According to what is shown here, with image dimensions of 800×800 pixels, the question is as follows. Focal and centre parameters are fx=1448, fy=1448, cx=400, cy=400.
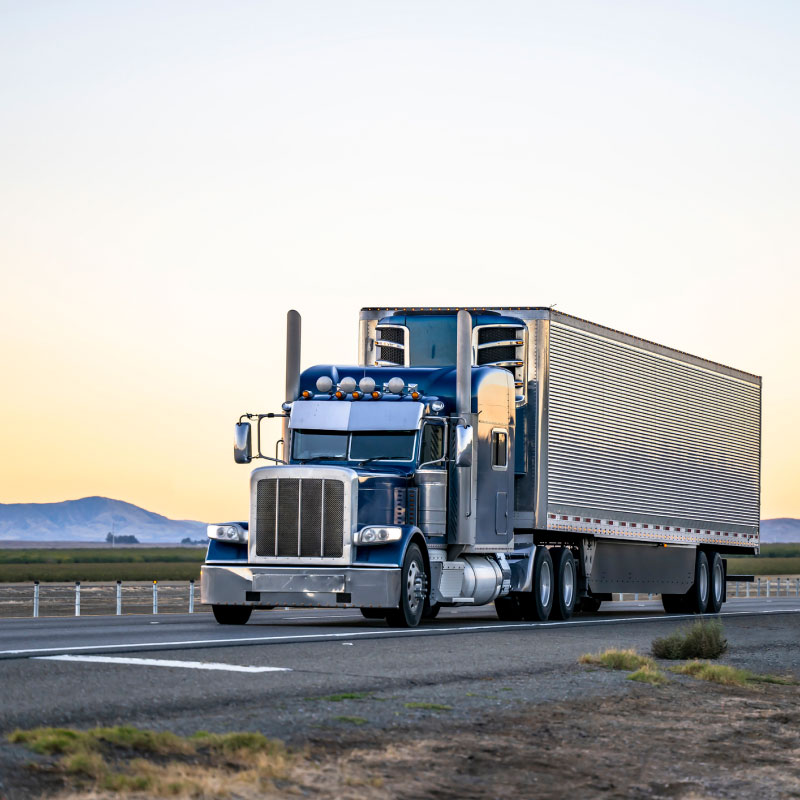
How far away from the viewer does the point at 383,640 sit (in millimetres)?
17594

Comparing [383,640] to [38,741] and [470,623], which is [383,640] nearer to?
[470,623]

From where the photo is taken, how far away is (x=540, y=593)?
80.8ft

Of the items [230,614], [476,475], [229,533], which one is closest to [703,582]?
[476,475]

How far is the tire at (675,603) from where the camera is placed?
3186cm

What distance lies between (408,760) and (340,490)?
12.1 meters

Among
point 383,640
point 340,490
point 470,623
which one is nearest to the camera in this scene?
point 383,640

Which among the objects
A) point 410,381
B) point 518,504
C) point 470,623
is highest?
point 410,381

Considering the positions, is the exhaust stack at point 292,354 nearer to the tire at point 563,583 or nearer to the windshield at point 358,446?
the windshield at point 358,446

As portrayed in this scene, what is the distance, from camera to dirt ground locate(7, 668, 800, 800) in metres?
7.34

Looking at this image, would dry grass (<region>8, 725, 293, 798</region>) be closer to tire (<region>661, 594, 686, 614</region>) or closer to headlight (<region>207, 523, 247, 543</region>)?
headlight (<region>207, 523, 247, 543</region>)

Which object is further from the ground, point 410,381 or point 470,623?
point 410,381

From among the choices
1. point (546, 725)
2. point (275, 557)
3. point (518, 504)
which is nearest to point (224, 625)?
point (275, 557)

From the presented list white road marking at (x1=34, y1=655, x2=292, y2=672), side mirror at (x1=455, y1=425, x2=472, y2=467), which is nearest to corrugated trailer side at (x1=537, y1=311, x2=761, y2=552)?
side mirror at (x1=455, y1=425, x2=472, y2=467)

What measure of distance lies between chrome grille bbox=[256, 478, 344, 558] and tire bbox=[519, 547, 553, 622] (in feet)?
17.4
